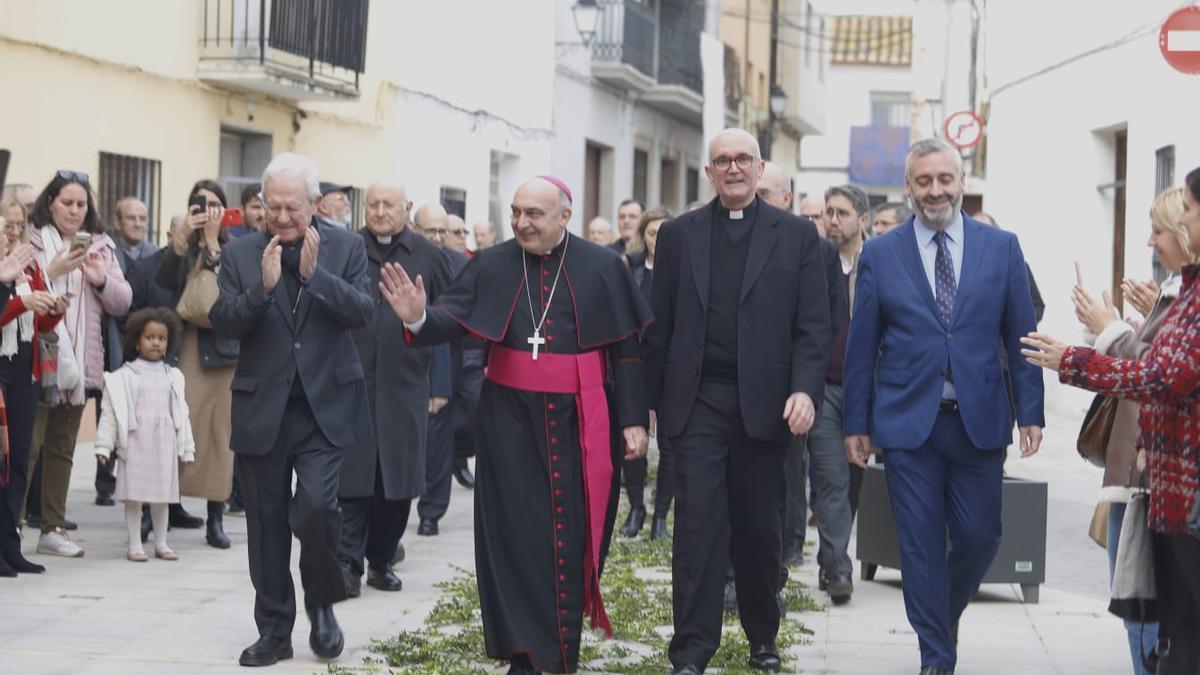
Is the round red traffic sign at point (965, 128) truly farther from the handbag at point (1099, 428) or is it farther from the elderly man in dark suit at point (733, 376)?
the handbag at point (1099, 428)

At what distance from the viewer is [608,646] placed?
7.74 metres

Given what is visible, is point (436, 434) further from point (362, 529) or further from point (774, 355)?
point (774, 355)

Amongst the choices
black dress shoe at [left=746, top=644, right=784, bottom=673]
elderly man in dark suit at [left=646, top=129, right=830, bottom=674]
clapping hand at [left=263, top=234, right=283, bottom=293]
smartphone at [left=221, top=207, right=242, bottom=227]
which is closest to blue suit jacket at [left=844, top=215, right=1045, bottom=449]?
elderly man in dark suit at [left=646, top=129, right=830, bottom=674]

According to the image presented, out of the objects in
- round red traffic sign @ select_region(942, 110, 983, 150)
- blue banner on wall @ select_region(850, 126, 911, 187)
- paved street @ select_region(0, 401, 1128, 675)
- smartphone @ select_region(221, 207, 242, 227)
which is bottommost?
paved street @ select_region(0, 401, 1128, 675)

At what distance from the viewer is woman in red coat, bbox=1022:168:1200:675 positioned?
5.30 meters

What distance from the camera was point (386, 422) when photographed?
30.2ft

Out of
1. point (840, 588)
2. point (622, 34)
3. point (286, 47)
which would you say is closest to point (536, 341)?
point (840, 588)

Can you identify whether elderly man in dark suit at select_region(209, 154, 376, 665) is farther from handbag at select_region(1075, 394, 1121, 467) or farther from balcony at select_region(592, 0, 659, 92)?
balcony at select_region(592, 0, 659, 92)

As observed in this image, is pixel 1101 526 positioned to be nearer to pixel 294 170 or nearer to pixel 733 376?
pixel 733 376

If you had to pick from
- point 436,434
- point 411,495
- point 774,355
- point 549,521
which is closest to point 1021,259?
point 774,355

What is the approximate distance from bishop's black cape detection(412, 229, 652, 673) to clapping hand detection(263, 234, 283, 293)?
56 cm

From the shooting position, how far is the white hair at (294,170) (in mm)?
7059

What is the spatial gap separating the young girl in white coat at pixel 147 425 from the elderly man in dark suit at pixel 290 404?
2.72m

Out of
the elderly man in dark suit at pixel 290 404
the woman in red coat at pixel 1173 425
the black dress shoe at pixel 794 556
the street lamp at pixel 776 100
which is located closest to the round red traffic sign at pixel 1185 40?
the black dress shoe at pixel 794 556
